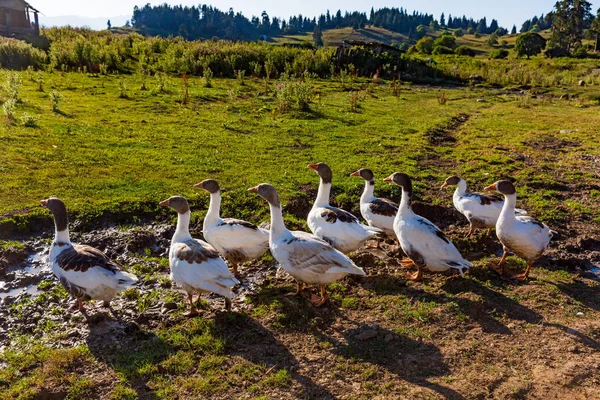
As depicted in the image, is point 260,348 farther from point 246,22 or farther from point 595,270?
point 246,22

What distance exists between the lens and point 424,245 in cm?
637

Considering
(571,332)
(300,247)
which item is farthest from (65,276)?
(571,332)

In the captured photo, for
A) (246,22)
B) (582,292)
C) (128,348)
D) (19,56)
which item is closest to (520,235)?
(582,292)

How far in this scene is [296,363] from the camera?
4.88 meters

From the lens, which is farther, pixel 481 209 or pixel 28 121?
pixel 28 121

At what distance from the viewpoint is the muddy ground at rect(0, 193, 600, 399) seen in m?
4.53

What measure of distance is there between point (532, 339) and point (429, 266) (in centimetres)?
159

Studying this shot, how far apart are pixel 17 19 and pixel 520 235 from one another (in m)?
41.4

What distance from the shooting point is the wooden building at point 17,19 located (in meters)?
34.2

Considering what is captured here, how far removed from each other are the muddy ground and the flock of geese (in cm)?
30

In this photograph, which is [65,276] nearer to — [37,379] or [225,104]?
[37,379]

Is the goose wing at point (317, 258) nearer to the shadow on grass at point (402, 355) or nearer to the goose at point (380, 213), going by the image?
the shadow on grass at point (402, 355)

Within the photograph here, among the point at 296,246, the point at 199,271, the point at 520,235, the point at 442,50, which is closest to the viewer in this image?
the point at 199,271

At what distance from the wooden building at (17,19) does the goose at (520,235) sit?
35.8 metres
